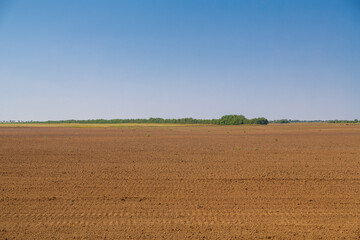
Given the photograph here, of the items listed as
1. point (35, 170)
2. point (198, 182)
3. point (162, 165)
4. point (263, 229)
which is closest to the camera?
point (263, 229)

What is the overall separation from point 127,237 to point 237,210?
9.45 ft

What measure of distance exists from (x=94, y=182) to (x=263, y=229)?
6.42 m

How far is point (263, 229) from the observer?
5.67 meters

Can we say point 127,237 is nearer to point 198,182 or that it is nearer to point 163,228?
point 163,228

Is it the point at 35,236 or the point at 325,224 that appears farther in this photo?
the point at 325,224

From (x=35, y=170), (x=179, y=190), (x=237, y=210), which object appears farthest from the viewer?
(x=35, y=170)

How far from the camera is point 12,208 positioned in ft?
22.9

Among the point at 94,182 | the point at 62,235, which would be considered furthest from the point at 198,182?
the point at 62,235

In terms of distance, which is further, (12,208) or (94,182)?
(94,182)

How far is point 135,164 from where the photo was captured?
538 inches

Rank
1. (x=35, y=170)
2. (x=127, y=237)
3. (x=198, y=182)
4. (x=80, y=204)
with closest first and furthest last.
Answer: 1. (x=127, y=237)
2. (x=80, y=204)
3. (x=198, y=182)
4. (x=35, y=170)

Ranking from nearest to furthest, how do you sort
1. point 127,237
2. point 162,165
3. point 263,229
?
1. point 127,237
2. point 263,229
3. point 162,165

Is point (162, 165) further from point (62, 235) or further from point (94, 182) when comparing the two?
point (62, 235)

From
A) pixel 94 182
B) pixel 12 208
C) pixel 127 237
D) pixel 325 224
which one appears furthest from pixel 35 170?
pixel 325 224
